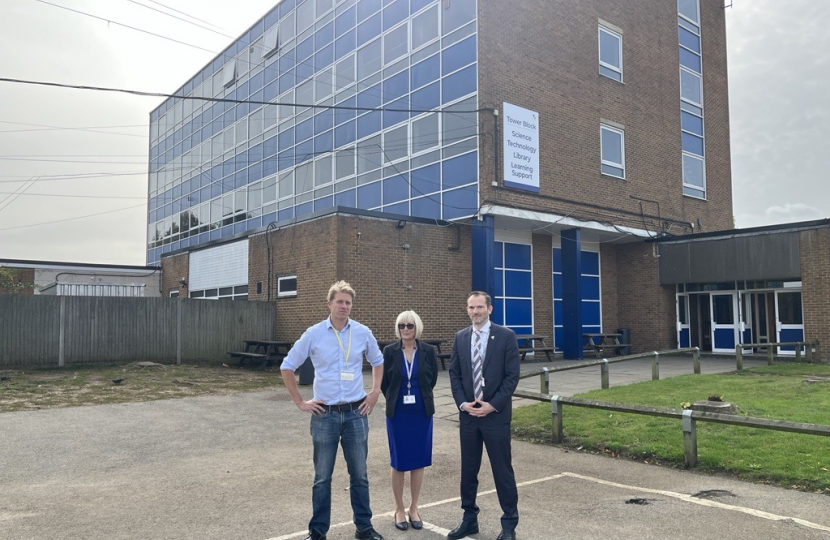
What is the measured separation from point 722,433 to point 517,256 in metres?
14.0

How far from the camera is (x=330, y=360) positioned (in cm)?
479

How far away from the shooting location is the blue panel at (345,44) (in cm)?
2378

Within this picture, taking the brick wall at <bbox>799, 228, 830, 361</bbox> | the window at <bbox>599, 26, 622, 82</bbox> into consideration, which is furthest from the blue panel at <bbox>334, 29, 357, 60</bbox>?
the brick wall at <bbox>799, 228, 830, 361</bbox>

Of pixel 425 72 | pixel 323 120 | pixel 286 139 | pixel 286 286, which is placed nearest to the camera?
pixel 286 286

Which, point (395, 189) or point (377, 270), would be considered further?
point (395, 189)

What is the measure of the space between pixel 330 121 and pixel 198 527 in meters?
21.2

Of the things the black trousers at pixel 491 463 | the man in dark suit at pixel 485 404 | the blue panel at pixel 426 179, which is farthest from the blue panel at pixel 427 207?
the black trousers at pixel 491 463

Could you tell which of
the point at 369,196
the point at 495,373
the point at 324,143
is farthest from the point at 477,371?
the point at 324,143

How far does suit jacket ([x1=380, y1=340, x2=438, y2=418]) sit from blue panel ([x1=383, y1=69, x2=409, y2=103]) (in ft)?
56.9

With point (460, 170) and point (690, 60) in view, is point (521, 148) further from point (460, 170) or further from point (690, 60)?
point (690, 60)

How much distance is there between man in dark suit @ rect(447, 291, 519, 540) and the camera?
483 centimetres

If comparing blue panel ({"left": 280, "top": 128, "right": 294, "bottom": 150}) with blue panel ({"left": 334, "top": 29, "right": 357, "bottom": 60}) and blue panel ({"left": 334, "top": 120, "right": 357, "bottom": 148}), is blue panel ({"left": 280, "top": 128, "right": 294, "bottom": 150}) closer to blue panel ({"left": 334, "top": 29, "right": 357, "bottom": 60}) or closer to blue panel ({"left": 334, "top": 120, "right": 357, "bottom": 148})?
blue panel ({"left": 334, "top": 120, "right": 357, "bottom": 148})

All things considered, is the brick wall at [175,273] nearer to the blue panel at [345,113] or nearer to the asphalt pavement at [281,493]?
the blue panel at [345,113]

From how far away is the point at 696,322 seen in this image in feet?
75.3
